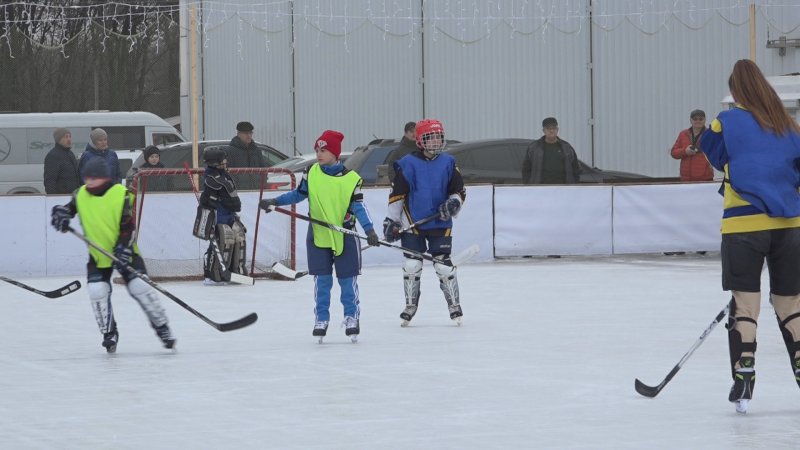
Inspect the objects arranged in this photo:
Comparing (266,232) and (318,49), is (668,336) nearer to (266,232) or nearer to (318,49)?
(266,232)

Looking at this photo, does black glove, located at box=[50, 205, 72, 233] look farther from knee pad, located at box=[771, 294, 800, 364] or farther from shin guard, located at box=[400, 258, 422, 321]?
knee pad, located at box=[771, 294, 800, 364]

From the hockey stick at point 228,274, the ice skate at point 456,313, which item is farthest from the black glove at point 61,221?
the hockey stick at point 228,274

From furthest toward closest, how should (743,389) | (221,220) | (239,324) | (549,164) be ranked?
1. (549,164)
2. (221,220)
3. (239,324)
4. (743,389)

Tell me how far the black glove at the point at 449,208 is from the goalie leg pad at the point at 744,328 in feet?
11.8

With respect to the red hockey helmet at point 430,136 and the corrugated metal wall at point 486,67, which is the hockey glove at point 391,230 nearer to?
the red hockey helmet at point 430,136

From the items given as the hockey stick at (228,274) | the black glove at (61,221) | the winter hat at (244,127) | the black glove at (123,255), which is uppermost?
the winter hat at (244,127)

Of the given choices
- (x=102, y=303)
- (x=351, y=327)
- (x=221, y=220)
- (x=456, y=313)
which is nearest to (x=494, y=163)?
(x=221, y=220)

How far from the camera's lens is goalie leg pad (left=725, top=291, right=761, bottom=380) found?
261 inches

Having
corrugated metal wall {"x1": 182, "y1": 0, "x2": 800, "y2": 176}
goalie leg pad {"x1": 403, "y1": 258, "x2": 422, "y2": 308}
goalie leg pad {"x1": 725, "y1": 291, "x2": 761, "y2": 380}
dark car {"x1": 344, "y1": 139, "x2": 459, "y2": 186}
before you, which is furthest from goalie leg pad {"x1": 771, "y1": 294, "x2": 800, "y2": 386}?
corrugated metal wall {"x1": 182, "y1": 0, "x2": 800, "y2": 176}

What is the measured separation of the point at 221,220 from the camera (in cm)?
1442

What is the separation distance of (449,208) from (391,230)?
40 cm

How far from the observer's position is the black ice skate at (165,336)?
9.13 m

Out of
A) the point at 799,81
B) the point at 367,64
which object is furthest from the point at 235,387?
the point at 367,64

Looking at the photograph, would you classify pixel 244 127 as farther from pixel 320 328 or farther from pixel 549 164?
pixel 320 328
